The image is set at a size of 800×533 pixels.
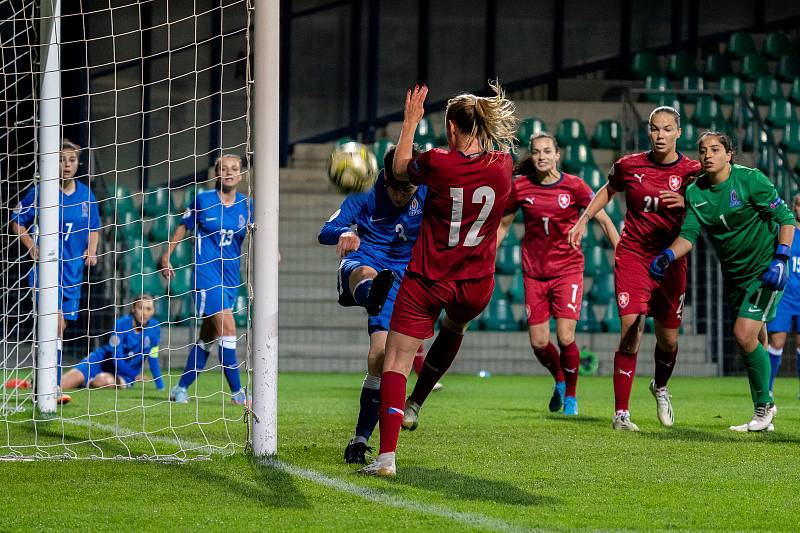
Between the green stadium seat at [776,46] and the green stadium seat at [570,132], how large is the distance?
4.72m

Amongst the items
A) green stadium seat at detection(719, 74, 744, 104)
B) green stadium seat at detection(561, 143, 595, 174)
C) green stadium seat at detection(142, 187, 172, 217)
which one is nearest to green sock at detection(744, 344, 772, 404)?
green stadium seat at detection(561, 143, 595, 174)

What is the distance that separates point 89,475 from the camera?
18.0 ft

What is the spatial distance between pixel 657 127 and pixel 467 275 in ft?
9.94

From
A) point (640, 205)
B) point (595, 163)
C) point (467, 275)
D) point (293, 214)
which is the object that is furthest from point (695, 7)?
point (467, 275)

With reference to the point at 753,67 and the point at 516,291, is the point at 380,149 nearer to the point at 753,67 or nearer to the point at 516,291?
the point at 516,291

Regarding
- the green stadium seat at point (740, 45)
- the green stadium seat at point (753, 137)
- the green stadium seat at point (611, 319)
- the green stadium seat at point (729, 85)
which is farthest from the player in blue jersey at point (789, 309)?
the green stadium seat at point (740, 45)

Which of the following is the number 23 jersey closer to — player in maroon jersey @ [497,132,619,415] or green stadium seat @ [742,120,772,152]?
player in maroon jersey @ [497,132,619,415]

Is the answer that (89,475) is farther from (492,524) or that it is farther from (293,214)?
(293,214)

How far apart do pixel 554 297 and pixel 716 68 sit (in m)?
→ 12.7

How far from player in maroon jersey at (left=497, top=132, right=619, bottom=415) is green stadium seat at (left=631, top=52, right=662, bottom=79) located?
12.0 metres

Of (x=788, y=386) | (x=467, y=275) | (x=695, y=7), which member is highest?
(x=695, y=7)

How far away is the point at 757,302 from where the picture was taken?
7.45 m

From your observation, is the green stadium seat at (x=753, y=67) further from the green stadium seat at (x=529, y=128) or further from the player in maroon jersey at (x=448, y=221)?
the player in maroon jersey at (x=448, y=221)

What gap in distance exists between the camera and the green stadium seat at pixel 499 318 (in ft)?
55.8
